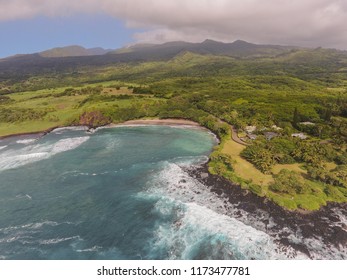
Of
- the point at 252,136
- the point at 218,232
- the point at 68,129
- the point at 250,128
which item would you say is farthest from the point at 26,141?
the point at 218,232

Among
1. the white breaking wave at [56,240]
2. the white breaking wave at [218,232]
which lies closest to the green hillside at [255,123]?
the white breaking wave at [218,232]

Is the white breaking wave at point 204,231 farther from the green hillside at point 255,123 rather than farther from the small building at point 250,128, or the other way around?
the small building at point 250,128

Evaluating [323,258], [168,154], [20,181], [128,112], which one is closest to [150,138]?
[168,154]

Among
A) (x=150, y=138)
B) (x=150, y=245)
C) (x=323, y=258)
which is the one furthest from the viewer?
(x=150, y=138)

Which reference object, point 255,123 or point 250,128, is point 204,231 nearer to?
point 250,128

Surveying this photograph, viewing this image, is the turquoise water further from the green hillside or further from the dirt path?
the green hillside

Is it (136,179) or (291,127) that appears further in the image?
(291,127)
